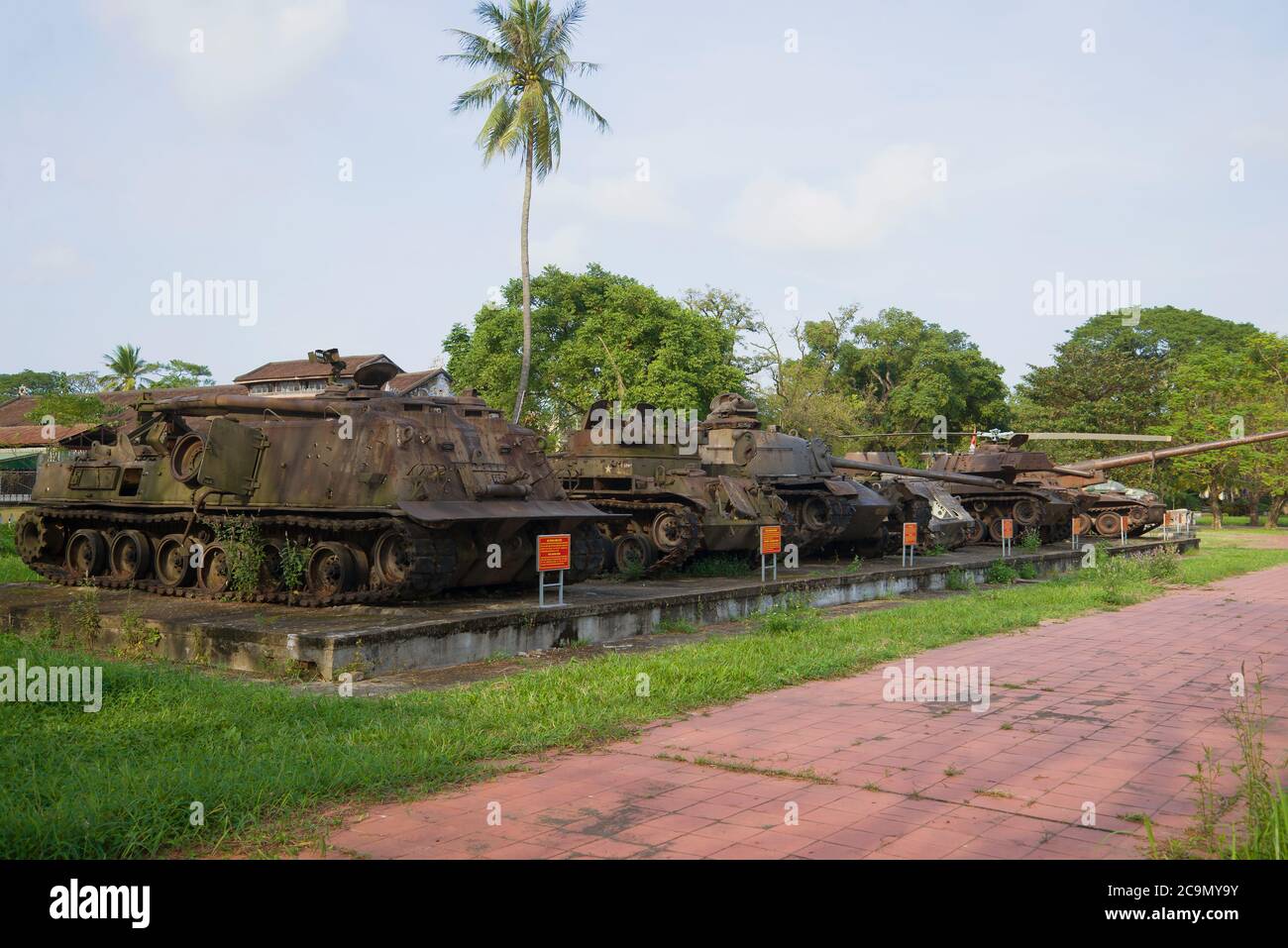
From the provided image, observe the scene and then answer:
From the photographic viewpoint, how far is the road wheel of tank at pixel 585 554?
44.7 ft

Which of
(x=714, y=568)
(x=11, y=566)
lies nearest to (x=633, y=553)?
(x=714, y=568)

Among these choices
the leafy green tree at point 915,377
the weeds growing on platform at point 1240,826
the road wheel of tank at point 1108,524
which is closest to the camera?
the weeds growing on platform at point 1240,826

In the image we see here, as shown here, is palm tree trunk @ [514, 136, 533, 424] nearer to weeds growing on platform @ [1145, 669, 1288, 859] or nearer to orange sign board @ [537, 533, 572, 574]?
orange sign board @ [537, 533, 572, 574]

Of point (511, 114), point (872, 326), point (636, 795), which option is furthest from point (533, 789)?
point (872, 326)

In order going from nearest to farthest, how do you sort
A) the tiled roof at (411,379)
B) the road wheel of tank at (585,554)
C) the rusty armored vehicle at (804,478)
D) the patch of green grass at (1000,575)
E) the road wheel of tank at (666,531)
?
the road wheel of tank at (585,554) < the road wheel of tank at (666,531) < the patch of green grass at (1000,575) < the rusty armored vehicle at (804,478) < the tiled roof at (411,379)

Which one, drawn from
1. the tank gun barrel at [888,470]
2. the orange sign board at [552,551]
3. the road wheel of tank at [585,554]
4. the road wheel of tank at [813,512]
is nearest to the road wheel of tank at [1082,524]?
the tank gun barrel at [888,470]

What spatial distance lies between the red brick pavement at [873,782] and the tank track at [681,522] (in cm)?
703

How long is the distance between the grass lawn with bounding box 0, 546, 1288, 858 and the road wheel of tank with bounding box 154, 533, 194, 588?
249 cm

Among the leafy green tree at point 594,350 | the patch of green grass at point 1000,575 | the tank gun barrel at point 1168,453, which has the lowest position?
the patch of green grass at point 1000,575

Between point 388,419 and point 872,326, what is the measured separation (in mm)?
45158

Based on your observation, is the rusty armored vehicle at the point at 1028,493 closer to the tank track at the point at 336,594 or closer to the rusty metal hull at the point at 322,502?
the rusty metal hull at the point at 322,502

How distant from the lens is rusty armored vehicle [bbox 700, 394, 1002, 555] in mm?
19562

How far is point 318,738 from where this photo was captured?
21.5 feet
